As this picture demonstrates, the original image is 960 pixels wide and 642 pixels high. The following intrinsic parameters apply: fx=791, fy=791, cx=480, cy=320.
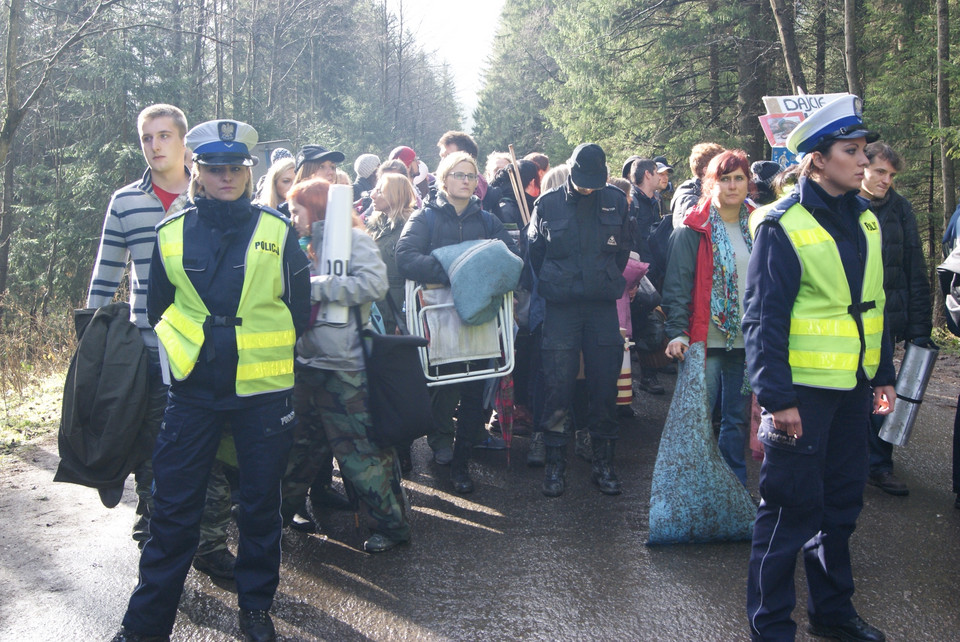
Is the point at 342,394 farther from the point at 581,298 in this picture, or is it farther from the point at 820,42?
the point at 820,42

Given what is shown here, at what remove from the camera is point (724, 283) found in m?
4.85

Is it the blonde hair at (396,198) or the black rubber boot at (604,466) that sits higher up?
the blonde hair at (396,198)

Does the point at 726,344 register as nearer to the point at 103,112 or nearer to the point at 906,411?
the point at 906,411

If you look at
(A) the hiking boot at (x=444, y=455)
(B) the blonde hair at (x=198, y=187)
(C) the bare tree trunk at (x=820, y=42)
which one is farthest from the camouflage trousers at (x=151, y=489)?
(C) the bare tree trunk at (x=820, y=42)

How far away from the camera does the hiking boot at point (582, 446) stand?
605cm

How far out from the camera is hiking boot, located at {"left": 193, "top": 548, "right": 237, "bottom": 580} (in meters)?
4.05

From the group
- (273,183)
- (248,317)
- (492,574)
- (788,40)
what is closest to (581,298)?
(492,574)

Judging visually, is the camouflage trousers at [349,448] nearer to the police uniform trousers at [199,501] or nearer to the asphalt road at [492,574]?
the asphalt road at [492,574]

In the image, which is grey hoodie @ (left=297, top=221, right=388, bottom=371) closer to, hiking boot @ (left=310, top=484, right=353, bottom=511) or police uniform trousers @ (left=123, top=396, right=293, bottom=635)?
police uniform trousers @ (left=123, top=396, right=293, bottom=635)

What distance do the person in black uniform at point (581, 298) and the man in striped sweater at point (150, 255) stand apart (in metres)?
2.14

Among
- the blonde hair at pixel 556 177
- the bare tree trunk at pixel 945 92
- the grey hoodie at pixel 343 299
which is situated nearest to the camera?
the grey hoodie at pixel 343 299

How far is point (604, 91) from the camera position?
1678 centimetres

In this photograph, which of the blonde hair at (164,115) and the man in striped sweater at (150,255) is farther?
the blonde hair at (164,115)

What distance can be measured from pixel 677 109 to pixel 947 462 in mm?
11828
